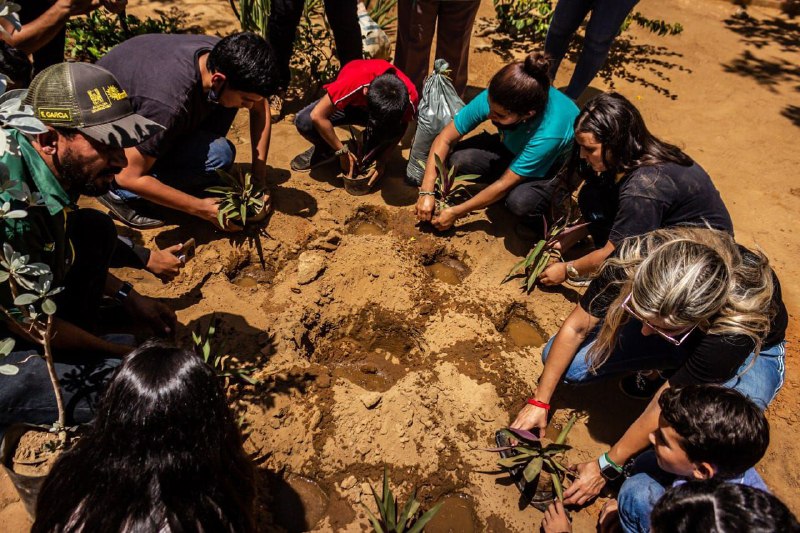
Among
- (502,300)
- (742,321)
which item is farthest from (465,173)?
(742,321)

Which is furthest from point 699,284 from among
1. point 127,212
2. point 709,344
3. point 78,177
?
point 127,212


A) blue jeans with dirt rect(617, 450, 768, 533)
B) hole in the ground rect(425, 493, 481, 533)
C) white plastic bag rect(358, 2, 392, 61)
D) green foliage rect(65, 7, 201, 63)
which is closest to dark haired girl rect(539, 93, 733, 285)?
blue jeans with dirt rect(617, 450, 768, 533)

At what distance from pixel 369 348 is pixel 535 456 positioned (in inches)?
36.6

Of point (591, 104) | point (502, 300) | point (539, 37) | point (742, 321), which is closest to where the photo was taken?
point (742, 321)

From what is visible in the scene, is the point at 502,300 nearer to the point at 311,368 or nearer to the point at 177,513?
the point at 311,368

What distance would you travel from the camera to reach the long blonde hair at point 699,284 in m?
1.68

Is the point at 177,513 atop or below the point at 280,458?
atop

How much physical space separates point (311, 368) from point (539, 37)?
4170mm

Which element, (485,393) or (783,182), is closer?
(485,393)

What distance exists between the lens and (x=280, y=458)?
83.6 inches

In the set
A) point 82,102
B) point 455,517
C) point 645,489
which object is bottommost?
point 455,517

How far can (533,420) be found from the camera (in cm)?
219

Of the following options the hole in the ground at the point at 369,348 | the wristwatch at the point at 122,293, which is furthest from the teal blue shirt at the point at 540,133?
the wristwatch at the point at 122,293

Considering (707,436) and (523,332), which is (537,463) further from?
(523,332)
